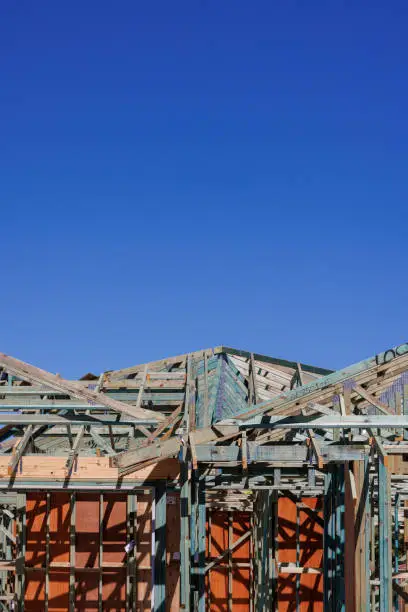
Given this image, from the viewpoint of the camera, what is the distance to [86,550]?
17828 millimetres

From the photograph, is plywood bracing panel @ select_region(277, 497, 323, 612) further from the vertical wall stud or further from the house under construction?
the vertical wall stud

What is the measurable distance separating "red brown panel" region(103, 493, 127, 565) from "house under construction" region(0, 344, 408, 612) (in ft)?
0.09

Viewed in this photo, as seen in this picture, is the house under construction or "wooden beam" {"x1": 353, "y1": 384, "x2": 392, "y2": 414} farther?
"wooden beam" {"x1": 353, "y1": 384, "x2": 392, "y2": 414}

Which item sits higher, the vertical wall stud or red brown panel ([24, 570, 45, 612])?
the vertical wall stud

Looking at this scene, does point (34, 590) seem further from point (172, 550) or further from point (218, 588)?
point (218, 588)

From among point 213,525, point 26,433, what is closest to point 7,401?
point 26,433

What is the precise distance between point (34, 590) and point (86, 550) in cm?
137

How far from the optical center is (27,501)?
18141mm

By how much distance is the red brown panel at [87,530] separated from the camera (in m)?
17.8

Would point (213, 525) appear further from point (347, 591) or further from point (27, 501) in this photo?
point (347, 591)

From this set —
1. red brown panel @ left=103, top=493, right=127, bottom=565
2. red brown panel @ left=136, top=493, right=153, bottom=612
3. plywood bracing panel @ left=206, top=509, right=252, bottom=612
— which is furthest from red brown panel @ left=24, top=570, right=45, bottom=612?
plywood bracing panel @ left=206, top=509, right=252, bottom=612

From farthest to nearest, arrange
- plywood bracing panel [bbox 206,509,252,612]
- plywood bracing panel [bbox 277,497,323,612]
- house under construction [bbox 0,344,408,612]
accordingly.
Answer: plywood bracing panel [bbox 206,509,252,612]
plywood bracing panel [bbox 277,497,323,612]
house under construction [bbox 0,344,408,612]

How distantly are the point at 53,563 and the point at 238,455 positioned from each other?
667 centimetres

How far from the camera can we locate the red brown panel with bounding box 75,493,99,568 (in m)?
17.8
